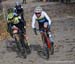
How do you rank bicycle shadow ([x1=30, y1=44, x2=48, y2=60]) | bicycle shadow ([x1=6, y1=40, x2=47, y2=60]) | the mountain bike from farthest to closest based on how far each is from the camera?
bicycle shadow ([x1=6, y1=40, x2=47, y2=60]), bicycle shadow ([x1=30, y1=44, x2=48, y2=60]), the mountain bike

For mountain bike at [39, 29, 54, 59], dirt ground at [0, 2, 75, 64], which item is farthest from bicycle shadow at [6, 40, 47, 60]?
mountain bike at [39, 29, 54, 59]

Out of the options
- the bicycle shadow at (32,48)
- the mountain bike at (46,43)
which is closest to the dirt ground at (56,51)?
the bicycle shadow at (32,48)

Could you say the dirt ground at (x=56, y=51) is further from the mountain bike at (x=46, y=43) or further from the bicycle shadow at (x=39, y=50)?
the mountain bike at (x=46, y=43)

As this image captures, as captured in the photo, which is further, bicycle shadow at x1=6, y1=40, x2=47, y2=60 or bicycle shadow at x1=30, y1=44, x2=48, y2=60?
bicycle shadow at x1=6, y1=40, x2=47, y2=60

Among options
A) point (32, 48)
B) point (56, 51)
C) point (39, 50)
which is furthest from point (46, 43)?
point (32, 48)

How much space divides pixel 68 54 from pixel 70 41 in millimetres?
3022

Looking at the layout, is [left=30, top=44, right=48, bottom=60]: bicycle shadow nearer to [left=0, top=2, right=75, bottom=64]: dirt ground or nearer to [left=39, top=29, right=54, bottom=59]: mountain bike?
[left=0, top=2, right=75, bottom=64]: dirt ground

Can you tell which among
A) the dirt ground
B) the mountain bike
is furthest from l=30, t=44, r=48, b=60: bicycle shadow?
the mountain bike

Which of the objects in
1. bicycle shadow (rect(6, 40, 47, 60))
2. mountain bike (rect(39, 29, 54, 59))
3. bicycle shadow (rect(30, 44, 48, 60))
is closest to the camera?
mountain bike (rect(39, 29, 54, 59))

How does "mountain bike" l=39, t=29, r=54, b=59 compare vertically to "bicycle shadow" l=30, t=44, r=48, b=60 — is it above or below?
above

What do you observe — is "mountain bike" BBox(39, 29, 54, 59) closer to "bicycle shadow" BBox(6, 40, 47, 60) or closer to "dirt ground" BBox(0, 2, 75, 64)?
"dirt ground" BBox(0, 2, 75, 64)

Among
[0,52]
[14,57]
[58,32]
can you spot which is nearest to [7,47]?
[0,52]

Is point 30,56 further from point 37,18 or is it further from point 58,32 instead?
point 58,32

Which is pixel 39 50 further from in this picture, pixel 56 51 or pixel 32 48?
pixel 32 48
